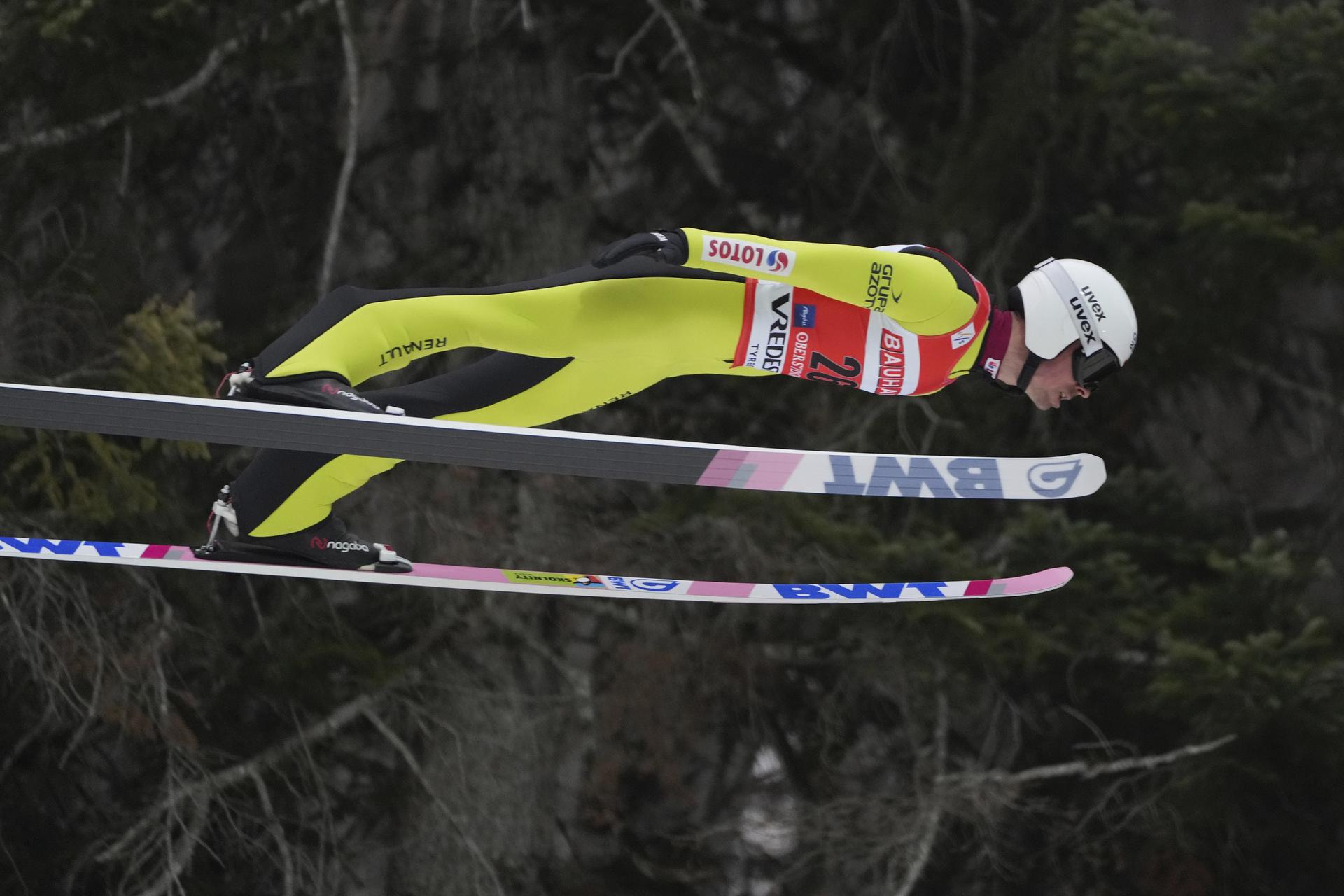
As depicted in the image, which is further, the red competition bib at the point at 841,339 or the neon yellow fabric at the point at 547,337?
the red competition bib at the point at 841,339

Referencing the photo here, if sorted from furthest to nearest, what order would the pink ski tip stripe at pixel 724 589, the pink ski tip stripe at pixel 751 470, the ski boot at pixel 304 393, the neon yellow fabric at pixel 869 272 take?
the pink ski tip stripe at pixel 724 589
the pink ski tip stripe at pixel 751 470
the neon yellow fabric at pixel 869 272
the ski boot at pixel 304 393

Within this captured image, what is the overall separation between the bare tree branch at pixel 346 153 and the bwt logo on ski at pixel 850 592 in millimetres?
3079

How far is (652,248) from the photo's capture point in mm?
2660

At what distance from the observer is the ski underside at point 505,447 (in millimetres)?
2553

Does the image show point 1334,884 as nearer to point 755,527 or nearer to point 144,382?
point 755,527

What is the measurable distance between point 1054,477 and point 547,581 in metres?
1.22

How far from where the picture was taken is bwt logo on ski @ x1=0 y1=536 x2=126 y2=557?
3312 mm

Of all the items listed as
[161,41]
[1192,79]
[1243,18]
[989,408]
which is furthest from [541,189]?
[1243,18]

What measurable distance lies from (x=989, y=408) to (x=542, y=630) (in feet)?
7.51

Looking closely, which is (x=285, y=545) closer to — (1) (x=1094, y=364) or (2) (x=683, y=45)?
(1) (x=1094, y=364)

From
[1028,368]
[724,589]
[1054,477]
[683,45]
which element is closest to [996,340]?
[1028,368]

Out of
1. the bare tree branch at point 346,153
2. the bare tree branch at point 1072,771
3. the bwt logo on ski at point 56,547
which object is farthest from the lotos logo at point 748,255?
the bare tree branch at point 1072,771

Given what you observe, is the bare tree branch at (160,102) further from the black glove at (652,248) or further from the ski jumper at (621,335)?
the black glove at (652,248)

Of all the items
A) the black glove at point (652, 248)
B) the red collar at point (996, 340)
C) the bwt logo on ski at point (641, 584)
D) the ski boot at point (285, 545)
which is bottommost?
the bwt logo on ski at point (641, 584)
